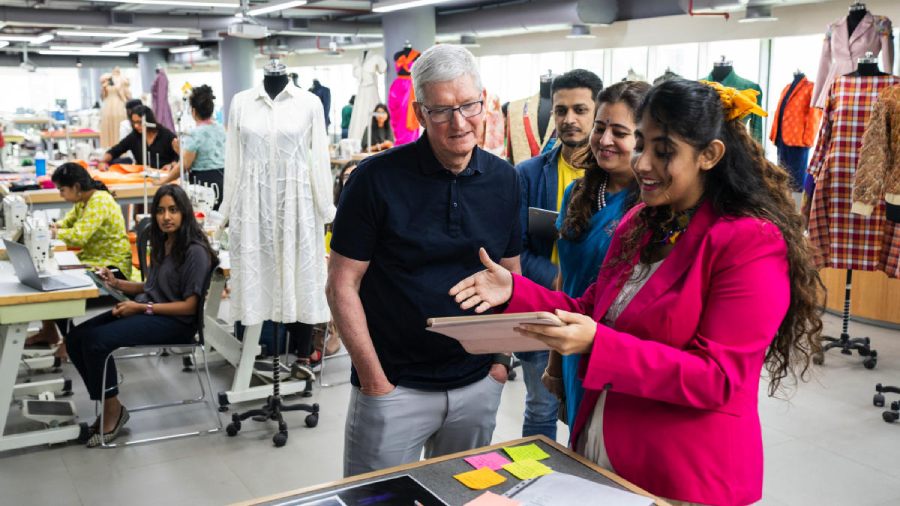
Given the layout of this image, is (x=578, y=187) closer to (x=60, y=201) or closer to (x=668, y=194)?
(x=668, y=194)

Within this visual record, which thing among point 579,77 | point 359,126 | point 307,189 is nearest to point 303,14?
point 359,126

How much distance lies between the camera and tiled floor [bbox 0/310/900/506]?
145 inches

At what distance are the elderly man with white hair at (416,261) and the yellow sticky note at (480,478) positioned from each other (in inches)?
15.9

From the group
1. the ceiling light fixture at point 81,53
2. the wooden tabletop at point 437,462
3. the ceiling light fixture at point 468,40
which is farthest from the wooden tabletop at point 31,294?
the ceiling light fixture at point 81,53

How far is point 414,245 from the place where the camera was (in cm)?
205

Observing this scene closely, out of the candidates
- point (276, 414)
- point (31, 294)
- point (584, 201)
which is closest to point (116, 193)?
point (31, 294)

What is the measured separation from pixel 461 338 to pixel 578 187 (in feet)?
3.20

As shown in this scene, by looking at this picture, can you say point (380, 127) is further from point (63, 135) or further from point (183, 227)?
point (183, 227)

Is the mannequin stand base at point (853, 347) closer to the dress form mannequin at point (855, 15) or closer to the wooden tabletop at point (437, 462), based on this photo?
the dress form mannequin at point (855, 15)

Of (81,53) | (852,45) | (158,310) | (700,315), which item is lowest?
(158,310)

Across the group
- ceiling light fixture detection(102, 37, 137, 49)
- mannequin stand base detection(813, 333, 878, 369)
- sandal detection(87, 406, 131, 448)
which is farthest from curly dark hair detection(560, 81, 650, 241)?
ceiling light fixture detection(102, 37, 137, 49)

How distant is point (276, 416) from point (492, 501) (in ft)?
9.71

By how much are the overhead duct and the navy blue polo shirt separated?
28.0ft

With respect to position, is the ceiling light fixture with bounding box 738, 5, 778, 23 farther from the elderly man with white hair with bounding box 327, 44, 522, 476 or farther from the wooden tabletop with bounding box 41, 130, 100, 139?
the wooden tabletop with bounding box 41, 130, 100, 139
